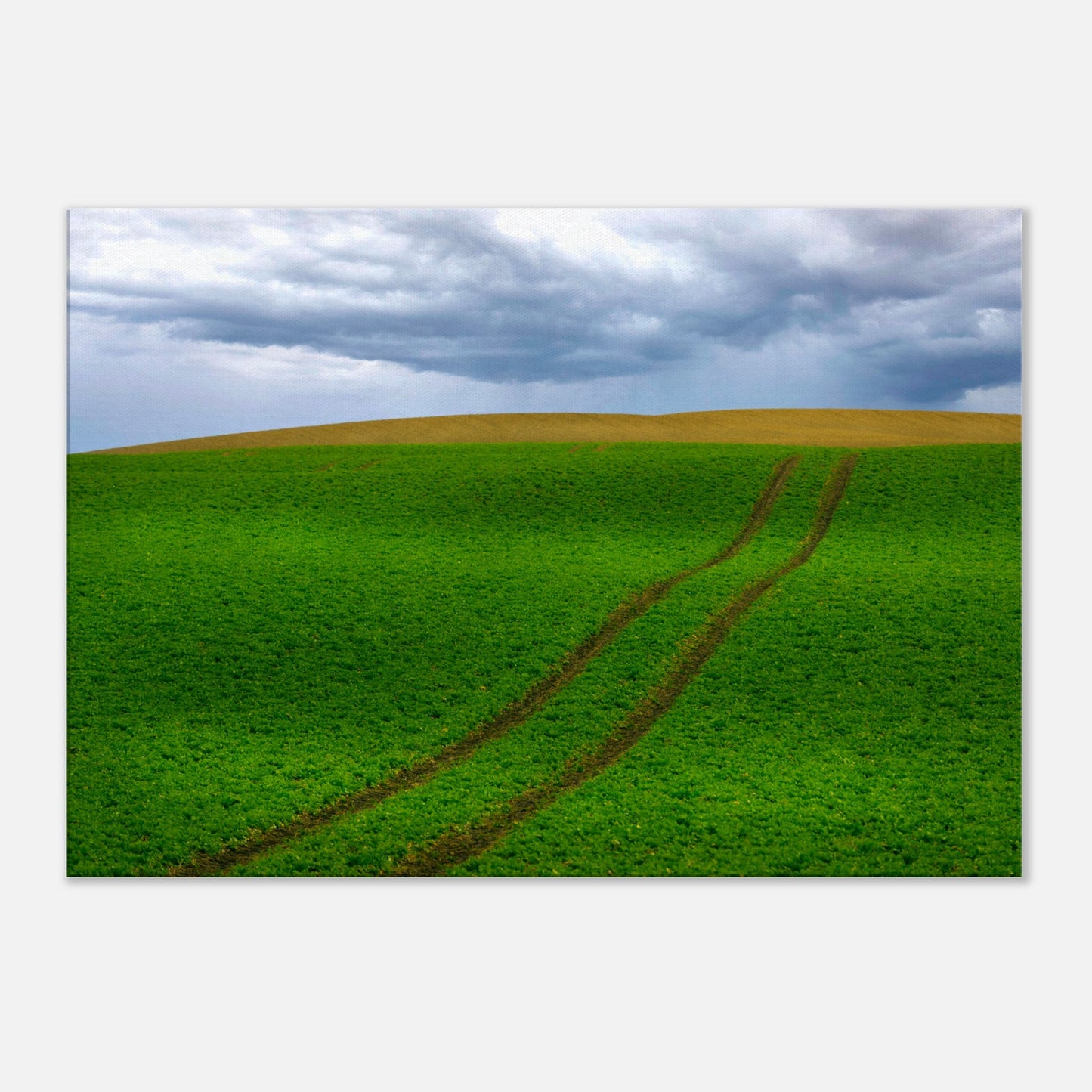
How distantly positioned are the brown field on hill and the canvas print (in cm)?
137

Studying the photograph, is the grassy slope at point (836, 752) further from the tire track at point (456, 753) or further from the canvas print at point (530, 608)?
the tire track at point (456, 753)

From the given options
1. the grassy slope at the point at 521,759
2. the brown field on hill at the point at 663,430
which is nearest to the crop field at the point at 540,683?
the grassy slope at the point at 521,759

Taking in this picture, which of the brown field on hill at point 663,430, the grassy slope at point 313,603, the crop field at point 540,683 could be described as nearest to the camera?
the crop field at point 540,683

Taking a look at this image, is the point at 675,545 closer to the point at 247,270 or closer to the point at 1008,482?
the point at 1008,482

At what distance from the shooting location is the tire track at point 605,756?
12586mm

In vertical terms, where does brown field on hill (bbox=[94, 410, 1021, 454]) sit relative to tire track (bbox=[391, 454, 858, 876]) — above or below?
above

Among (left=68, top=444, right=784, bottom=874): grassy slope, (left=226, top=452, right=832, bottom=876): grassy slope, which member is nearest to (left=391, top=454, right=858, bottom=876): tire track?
(left=226, top=452, right=832, bottom=876): grassy slope

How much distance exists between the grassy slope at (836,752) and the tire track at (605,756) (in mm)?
265

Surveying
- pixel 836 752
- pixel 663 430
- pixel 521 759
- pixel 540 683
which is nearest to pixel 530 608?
pixel 540 683

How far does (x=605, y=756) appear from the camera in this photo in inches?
563

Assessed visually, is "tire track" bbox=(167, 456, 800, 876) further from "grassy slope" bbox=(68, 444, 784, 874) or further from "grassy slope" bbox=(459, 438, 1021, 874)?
"grassy slope" bbox=(459, 438, 1021, 874)

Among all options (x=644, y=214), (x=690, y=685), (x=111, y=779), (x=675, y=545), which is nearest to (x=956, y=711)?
(x=690, y=685)

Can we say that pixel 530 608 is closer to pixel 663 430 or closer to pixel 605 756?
pixel 605 756

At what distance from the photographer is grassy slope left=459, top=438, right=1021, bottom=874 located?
41.3 ft
